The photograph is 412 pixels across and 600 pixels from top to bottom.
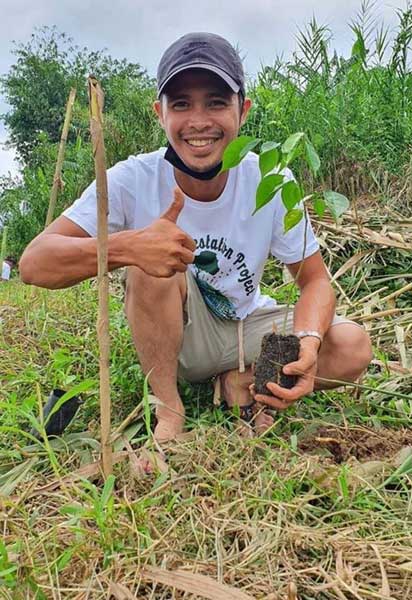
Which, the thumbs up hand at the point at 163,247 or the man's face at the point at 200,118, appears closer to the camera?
the thumbs up hand at the point at 163,247

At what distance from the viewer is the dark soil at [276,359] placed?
4.95 ft

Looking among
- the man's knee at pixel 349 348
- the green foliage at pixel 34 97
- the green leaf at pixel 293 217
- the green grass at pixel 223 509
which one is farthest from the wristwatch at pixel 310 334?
the green foliage at pixel 34 97

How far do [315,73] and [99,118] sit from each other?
9.53 feet

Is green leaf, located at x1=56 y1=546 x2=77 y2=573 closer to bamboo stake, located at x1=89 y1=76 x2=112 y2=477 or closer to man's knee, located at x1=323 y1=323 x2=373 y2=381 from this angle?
bamboo stake, located at x1=89 y1=76 x2=112 y2=477

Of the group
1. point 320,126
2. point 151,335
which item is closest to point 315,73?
point 320,126

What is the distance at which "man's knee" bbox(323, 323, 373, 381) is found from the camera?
1.72 metres

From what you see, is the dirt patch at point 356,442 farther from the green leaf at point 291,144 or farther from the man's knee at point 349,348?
the green leaf at point 291,144

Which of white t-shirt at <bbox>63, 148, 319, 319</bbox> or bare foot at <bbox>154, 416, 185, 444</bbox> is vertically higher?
white t-shirt at <bbox>63, 148, 319, 319</bbox>

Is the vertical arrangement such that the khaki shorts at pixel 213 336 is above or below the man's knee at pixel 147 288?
below

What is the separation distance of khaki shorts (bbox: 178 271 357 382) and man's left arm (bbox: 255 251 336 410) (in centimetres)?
10

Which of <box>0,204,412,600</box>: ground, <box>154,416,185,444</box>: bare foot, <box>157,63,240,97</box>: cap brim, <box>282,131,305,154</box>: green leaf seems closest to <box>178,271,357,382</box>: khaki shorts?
<box>0,204,412,600</box>: ground

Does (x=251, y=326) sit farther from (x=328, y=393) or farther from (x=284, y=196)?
(x=284, y=196)

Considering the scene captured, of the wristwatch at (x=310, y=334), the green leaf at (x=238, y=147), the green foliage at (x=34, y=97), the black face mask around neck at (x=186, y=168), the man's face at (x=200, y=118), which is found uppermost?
the green foliage at (x=34, y=97)

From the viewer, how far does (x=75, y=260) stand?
4.74ft
